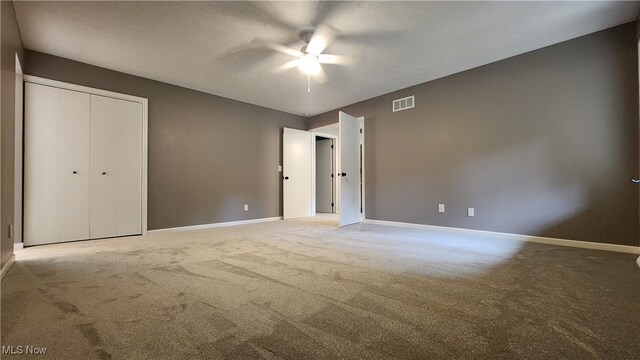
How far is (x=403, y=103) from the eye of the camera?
4660 mm

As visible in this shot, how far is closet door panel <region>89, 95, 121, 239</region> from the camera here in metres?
3.65

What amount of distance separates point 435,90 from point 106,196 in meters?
5.13

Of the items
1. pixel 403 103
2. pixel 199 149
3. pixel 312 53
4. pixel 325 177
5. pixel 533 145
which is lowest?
pixel 325 177

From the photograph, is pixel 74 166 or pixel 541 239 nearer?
pixel 541 239

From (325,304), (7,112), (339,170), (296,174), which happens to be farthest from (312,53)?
(296,174)

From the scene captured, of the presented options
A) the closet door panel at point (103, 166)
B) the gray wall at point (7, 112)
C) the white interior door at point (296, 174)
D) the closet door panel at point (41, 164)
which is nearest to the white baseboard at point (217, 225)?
the white interior door at point (296, 174)

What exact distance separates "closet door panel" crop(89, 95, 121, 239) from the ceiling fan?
2.44m

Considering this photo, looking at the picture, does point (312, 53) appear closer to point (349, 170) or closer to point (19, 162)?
point (349, 170)

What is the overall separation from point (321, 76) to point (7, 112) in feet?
11.1

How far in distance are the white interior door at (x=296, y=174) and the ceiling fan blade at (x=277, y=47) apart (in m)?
2.64

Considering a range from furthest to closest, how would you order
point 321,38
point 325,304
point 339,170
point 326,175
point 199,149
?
point 326,175 < point 339,170 < point 199,149 < point 321,38 < point 325,304

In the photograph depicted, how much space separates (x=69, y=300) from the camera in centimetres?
163

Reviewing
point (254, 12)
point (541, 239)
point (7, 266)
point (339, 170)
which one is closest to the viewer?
point (7, 266)

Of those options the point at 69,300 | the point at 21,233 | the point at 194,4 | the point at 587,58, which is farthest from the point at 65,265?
the point at 587,58
